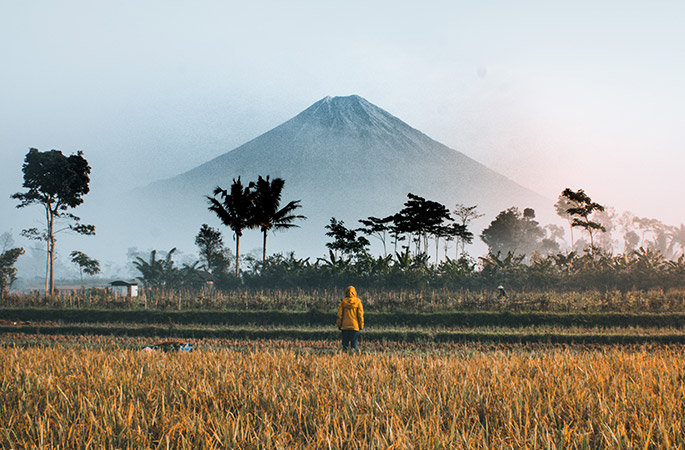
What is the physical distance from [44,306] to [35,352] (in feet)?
62.7

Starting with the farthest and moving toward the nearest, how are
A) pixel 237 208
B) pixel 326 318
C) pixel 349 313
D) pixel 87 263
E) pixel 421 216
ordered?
1. pixel 87 263
2. pixel 421 216
3. pixel 237 208
4. pixel 326 318
5. pixel 349 313

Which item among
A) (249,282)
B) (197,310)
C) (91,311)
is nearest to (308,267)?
(249,282)

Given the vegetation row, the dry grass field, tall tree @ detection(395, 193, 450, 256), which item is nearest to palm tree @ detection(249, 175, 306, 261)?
tall tree @ detection(395, 193, 450, 256)

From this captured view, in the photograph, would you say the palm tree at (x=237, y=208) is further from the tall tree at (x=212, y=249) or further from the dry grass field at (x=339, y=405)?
the dry grass field at (x=339, y=405)

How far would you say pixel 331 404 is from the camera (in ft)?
18.7

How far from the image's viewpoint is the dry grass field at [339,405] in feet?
14.2

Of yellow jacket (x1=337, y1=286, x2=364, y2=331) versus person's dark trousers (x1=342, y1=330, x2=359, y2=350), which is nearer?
yellow jacket (x1=337, y1=286, x2=364, y2=331)

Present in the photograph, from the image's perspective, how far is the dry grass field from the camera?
4336 mm

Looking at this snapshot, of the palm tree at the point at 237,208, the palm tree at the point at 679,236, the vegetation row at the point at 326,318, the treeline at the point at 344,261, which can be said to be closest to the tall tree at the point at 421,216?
the treeline at the point at 344,261

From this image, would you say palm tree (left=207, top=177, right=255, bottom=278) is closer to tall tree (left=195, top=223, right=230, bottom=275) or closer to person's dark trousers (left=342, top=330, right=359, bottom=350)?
tall tree (left=195, top=223, right=230, bottom=275)

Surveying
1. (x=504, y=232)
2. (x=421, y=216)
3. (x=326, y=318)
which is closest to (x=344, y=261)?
(x=326, y=318)

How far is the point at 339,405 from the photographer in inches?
223

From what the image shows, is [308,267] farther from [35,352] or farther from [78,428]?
[78,428]

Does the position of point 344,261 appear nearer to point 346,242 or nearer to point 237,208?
point 346,242
